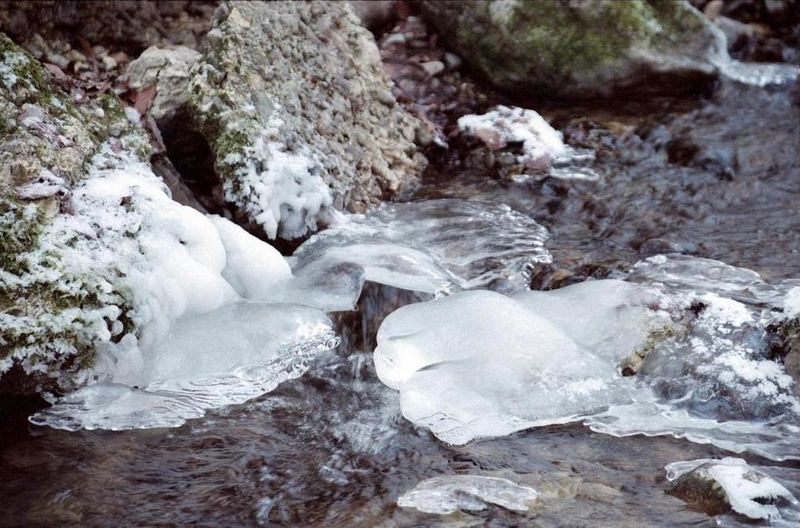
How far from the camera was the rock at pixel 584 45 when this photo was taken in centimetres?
649

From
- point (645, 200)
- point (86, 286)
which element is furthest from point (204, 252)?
point (645, 200)

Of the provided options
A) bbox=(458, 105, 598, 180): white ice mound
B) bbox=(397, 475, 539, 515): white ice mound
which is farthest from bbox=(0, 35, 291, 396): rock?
bbox=(458, 105, 598, 180): white ice mound

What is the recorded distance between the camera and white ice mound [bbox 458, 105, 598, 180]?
555 centimetres

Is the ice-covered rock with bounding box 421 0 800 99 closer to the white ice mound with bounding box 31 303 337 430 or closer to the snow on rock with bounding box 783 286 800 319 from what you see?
the snow on rock with bounding box 783 286 800 319

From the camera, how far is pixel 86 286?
10.6 ft

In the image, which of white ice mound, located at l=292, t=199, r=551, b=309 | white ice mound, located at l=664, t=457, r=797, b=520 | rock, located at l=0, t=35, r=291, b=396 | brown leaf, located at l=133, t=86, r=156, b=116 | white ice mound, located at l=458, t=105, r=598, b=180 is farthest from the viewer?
white ice mound, located at l=458, t=105, r=598, b=180

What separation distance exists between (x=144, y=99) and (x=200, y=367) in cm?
198

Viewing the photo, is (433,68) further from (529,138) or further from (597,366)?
(597,366)

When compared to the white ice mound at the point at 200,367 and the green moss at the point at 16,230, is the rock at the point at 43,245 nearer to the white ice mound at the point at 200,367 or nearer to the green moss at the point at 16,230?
the green moss at the point at 16,230

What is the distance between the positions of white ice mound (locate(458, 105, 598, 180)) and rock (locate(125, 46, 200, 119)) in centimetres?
198

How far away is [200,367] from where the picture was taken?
3305 millimetres

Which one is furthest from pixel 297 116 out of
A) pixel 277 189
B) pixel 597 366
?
pixel 597 366

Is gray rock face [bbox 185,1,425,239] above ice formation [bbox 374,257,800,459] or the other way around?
above

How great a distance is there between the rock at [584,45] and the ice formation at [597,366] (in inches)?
122
